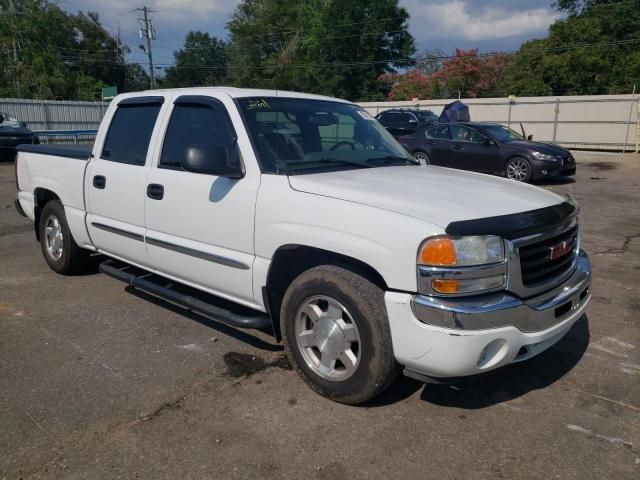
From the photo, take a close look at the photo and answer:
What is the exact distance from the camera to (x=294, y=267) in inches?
139

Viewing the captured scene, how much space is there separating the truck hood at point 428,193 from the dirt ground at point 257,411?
1.16 metres

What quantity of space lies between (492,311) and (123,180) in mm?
3124

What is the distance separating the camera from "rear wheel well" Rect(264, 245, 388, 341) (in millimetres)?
3064

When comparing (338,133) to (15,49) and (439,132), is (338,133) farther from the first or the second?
(15,49)

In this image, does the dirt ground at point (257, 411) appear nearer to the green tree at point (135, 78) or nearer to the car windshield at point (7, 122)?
the car windshield at point (7, 122)

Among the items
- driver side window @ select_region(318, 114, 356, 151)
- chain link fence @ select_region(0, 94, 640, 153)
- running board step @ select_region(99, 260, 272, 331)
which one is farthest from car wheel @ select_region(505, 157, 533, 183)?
running board step @ select_region(99, 260, 272, 331)

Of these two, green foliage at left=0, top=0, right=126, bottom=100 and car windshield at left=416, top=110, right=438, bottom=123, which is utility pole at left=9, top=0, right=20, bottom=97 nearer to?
green foliage at left=0, top=0, right=126, bottom=100

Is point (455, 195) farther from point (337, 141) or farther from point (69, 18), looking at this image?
point (69, 18)

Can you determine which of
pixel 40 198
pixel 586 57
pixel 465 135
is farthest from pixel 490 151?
pixel 586 57

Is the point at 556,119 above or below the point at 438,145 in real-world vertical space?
above

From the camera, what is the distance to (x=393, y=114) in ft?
63.8

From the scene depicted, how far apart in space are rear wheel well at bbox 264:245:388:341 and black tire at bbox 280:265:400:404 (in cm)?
6

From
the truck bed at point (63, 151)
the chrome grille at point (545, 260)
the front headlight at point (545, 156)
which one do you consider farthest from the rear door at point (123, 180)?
the front headlight at point (545, 156)

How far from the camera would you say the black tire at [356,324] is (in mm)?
2920
